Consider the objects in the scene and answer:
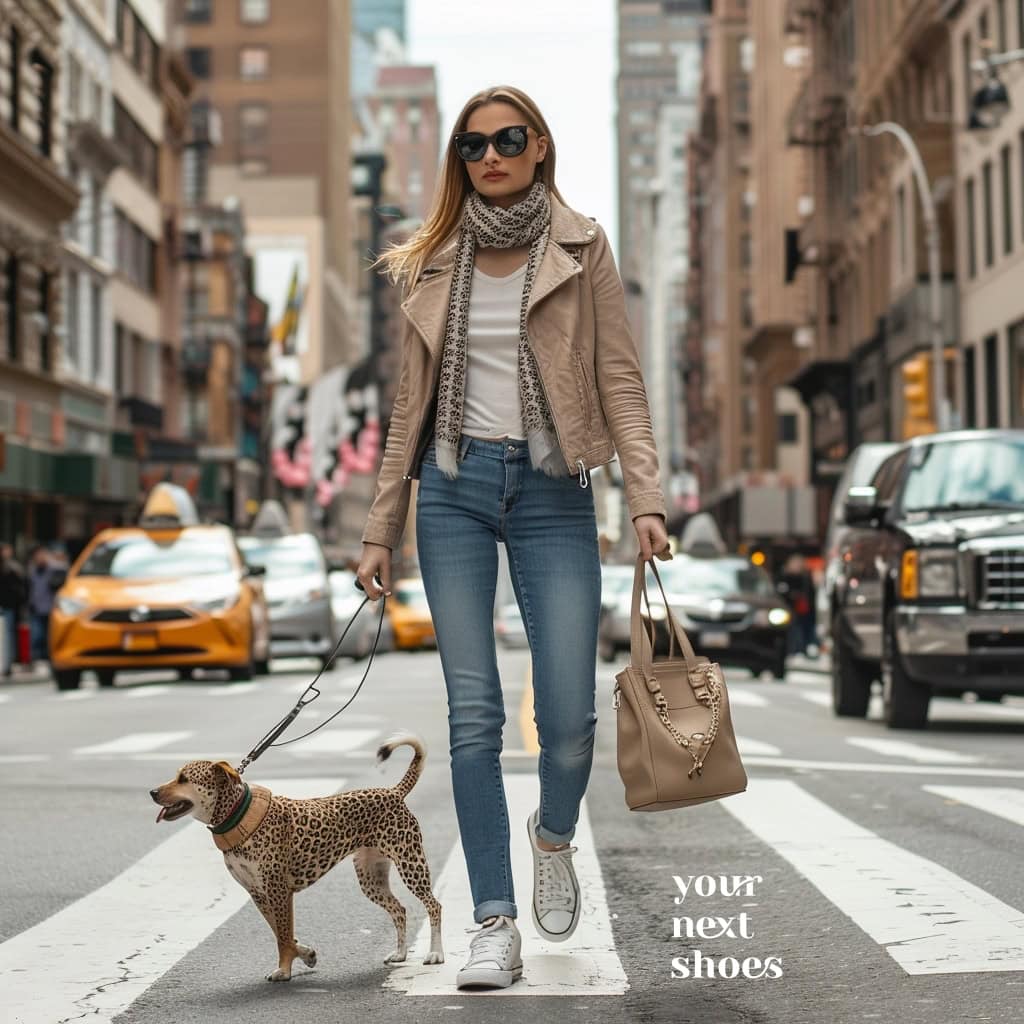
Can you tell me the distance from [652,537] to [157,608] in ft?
58.4

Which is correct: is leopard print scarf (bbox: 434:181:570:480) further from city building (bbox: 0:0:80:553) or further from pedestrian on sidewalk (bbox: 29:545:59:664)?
city building (bbox: 0:0:80:553)

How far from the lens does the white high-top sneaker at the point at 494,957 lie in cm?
521

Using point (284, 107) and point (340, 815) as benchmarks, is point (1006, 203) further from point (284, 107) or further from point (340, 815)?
point (284, 107)

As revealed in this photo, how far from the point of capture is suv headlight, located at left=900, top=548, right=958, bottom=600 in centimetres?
1441

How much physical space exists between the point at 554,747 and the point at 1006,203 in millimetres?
34881

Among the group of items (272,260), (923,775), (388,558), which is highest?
(272,260)

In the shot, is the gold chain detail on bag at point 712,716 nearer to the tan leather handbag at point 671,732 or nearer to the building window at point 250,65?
the tan leather handbag at point 671,732

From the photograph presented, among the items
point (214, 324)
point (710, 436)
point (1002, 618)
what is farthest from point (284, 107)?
→ point (1002, 618)

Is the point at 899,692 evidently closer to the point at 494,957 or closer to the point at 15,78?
the point at 494,957

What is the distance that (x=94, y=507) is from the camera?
5156cm

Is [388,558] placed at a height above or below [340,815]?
above

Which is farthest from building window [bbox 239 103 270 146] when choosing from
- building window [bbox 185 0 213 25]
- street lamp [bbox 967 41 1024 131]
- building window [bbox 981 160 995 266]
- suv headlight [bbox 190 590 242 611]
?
suv headlight [bbox 190 590 242 611]

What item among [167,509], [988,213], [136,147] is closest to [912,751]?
[167,509]

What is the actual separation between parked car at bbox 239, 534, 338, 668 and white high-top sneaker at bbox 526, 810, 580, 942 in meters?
22.1
